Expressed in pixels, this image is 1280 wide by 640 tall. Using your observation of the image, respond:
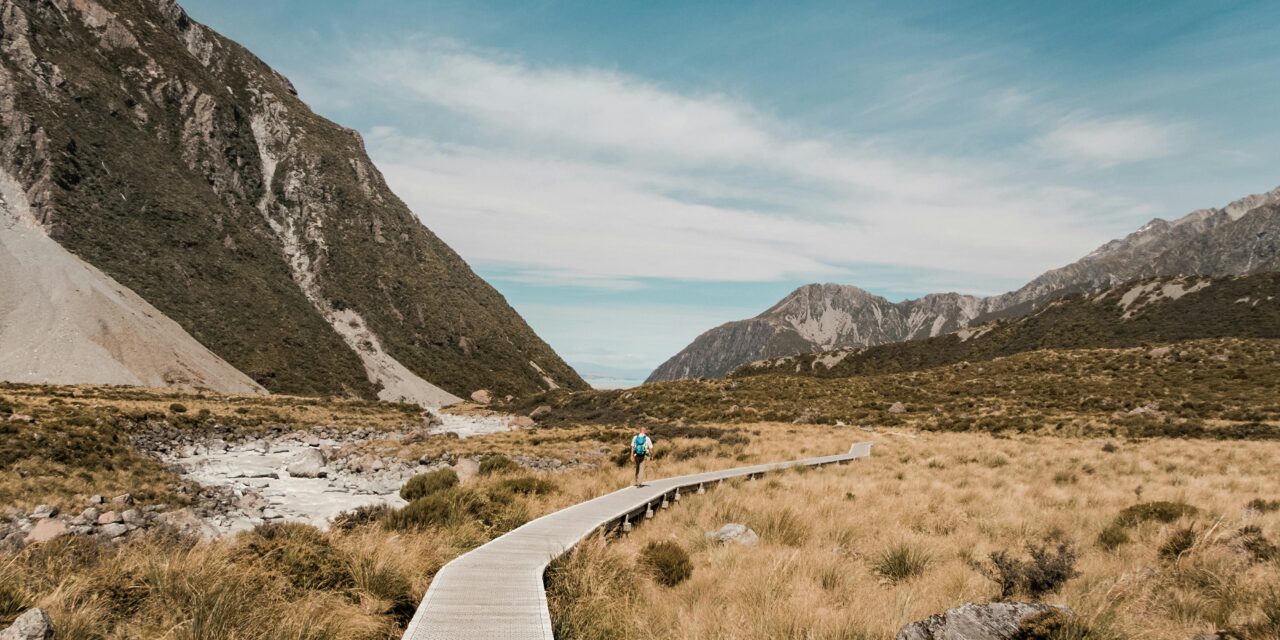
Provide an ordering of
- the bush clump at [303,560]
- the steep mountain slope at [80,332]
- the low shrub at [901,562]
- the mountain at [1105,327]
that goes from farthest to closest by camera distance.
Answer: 1. the mountain at [1105,327]
2. the steep mountain slope at [80,332]
3. the low shrub at [901,562]
4. the bush clump at [303,560]

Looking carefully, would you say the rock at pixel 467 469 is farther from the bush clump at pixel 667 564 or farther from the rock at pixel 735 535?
the bush clump at pixel 667 564

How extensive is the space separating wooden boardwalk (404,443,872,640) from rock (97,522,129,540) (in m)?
10.4

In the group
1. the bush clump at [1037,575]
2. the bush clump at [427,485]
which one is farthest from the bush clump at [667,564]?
the bush clump at [427,485]

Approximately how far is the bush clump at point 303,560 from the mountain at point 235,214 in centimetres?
7818

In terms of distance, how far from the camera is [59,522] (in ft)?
47.6

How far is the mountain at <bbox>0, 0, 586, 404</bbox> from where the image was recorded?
3999 inches

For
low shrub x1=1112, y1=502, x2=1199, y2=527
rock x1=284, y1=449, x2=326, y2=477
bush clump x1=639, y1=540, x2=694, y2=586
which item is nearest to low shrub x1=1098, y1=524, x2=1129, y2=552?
low shrub x1=1112, y1=502, x2=1199, y2=527

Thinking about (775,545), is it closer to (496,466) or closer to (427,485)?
Answer: (427,485)

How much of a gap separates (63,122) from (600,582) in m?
150

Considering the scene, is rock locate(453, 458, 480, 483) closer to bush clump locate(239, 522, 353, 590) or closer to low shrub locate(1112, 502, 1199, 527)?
bush clump locate(239, 522, 353, 590)

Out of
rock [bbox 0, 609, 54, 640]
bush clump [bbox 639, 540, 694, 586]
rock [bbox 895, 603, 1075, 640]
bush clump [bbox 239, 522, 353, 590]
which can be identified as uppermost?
rock [bbox 0, 609, 54, 640]

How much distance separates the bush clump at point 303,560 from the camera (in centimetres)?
724

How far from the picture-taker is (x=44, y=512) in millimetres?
15570

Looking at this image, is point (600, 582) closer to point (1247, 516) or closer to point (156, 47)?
point (1247, 516)
